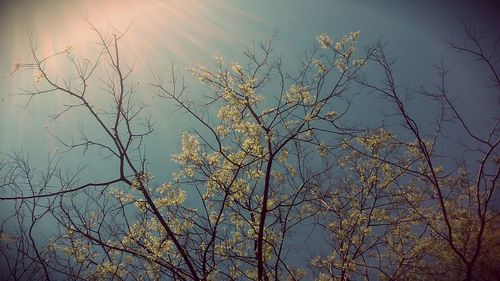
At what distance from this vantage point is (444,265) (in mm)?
11023

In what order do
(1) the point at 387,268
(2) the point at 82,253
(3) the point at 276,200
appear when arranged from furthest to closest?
(1) the point at 387,268 < (3) the point at 276,200 < (2) the point at 82,253

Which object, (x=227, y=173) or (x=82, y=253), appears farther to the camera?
(x=82, y=253)

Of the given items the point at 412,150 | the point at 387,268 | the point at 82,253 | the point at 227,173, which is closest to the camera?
the point at 227,173

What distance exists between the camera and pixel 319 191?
926cm

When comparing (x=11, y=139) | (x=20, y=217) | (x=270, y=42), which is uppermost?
(x=11, y=139)

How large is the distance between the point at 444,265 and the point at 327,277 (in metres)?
4.79

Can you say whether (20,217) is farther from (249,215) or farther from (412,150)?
(412,150)

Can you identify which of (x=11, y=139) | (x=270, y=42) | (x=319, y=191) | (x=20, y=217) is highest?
(x=11, y=139)

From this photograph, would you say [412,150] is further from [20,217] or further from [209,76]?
[20,217]

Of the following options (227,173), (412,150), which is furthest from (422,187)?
(227,173)

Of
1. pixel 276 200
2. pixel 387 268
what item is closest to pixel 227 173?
pixel 276 200

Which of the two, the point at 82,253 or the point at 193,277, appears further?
the point at 82,253

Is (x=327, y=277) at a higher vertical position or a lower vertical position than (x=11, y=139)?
lower

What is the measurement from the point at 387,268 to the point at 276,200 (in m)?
5.28
